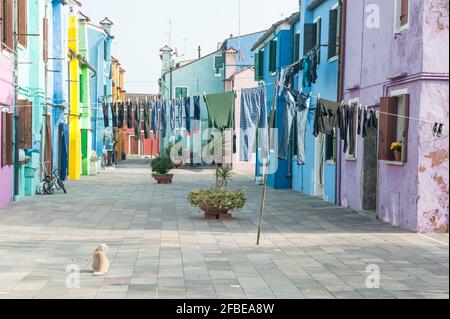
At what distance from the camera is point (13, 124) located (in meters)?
20.7

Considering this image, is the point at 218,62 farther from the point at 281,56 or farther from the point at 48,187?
the point at 48,187

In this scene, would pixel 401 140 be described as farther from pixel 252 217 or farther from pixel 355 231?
pixel 252 217

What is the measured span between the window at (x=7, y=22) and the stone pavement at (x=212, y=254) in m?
4.56

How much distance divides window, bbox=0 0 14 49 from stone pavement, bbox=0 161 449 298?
456cm

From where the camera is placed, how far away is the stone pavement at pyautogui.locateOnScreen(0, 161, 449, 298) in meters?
8.59

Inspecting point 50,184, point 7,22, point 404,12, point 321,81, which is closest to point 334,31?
point 321,81

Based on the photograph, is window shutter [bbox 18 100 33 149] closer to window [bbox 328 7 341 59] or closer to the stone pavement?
the stone pavement

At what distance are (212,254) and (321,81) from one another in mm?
12476

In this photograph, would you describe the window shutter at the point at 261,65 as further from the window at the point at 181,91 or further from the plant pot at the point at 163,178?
the window at the point at 181,91

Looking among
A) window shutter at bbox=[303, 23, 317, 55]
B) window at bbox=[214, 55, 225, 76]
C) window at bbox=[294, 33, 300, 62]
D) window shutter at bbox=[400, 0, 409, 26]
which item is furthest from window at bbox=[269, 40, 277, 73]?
window at bbox=[214, 55, 225, 76]

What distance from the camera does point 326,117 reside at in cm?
1606

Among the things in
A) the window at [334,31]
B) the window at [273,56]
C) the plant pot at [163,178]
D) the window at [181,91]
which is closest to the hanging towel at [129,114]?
the window at [334,31]

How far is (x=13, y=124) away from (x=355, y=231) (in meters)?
10.9
